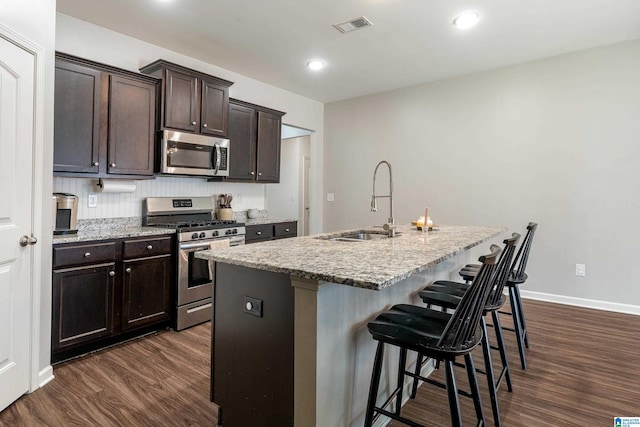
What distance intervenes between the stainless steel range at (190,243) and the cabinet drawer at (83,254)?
0.55m

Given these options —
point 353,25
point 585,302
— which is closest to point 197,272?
point 353,25

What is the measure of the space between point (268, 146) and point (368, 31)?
1814 mm

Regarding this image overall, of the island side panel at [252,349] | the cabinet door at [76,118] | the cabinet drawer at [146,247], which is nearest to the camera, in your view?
the island side panel at [252,349]

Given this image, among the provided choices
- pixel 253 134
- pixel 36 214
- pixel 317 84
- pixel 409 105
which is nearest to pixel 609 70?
pixel 409 105

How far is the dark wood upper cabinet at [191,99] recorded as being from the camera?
3.25 m

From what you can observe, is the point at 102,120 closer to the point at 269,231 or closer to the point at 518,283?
the point at 269,231

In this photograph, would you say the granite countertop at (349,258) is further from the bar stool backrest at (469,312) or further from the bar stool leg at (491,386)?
the bar stool leg at (491,386)

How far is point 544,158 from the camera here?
4000 millimetres

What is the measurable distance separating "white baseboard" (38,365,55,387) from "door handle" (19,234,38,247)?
0.81 m

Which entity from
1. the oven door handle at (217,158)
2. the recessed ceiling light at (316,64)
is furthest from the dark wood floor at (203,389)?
the recessed ceiling light at (316,64)

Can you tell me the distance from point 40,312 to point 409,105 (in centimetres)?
453

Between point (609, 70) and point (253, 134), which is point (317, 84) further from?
point (609, 70)

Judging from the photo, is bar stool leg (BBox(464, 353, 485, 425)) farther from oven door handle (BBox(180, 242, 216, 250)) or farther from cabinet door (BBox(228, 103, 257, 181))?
cabinet door (BBox(228, 103, 257, 181))

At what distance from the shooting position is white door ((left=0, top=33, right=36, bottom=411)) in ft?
6.37
